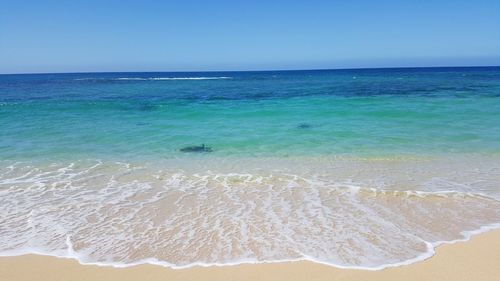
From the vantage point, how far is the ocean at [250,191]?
502 cm

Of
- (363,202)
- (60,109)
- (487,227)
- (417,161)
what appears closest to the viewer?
(487,227)

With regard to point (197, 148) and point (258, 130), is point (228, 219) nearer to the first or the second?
point (197, 148)

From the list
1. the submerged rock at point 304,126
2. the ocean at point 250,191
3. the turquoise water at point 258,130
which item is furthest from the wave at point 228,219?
the submerged rock at point 304,126

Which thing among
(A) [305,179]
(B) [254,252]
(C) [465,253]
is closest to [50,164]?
(A) [305,179]

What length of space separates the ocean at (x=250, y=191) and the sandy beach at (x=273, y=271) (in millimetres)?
184

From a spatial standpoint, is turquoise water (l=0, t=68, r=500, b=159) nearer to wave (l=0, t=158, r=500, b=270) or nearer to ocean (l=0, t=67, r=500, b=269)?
ocean (l=0, t=67, r=500, b=269)

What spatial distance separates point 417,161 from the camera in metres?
9.52

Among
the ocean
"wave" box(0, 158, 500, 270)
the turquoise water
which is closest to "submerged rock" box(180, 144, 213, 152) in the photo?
the ocean

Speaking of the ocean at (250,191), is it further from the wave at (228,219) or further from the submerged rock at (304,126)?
the submerged rock at (304,126)

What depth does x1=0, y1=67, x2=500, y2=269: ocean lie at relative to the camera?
5.02 metres

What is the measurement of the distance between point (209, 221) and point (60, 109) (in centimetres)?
1978

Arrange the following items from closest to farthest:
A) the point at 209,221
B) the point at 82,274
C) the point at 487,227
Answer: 1. the point at 82,274
2. the point at 487,227
3. the point at 209,221

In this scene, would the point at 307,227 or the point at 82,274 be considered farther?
the point at 307,227

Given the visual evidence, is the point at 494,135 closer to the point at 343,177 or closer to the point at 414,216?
the point at 343,177
